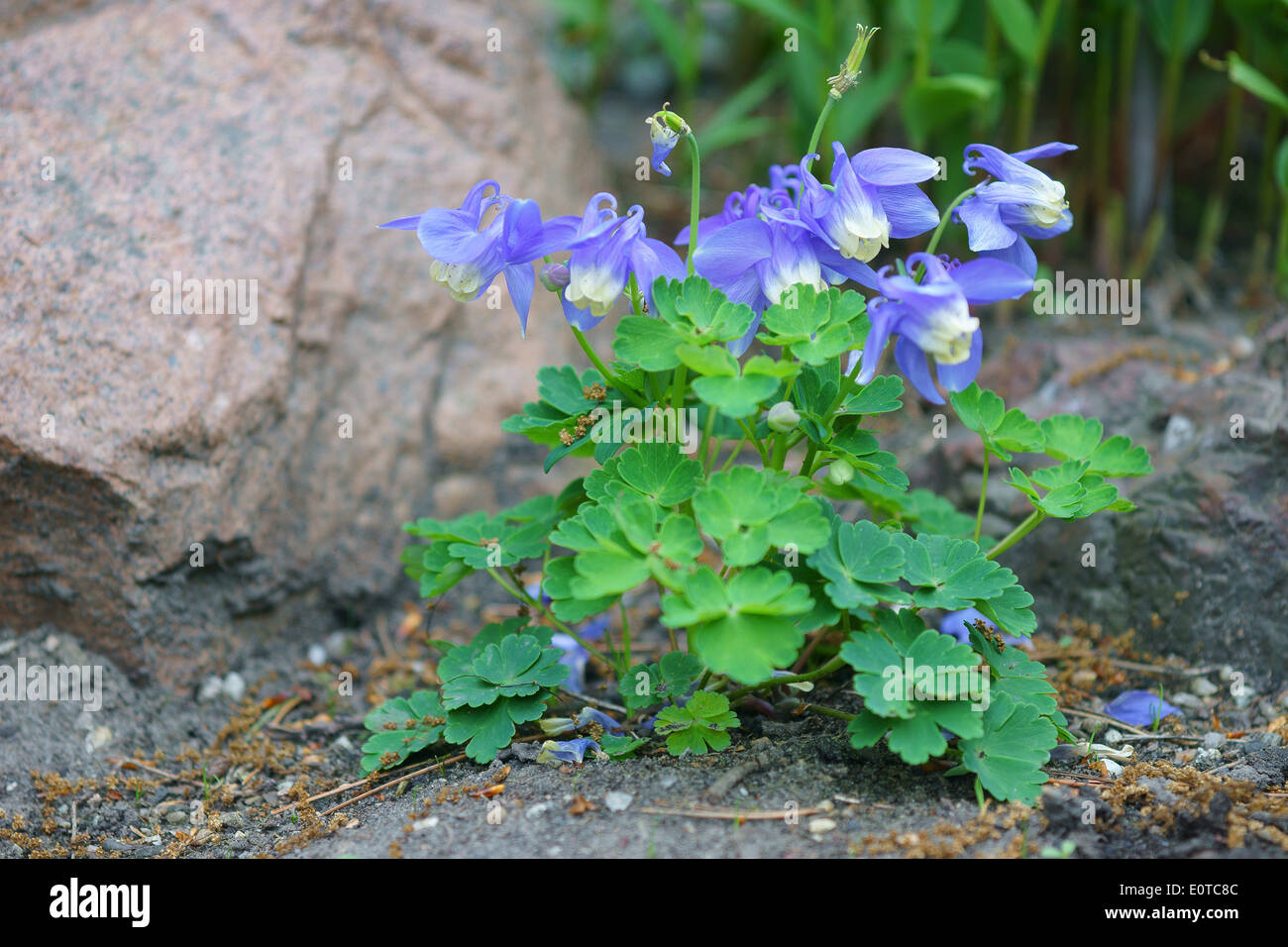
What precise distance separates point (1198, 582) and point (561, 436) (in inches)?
58.8

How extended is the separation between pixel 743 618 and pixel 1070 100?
286cm

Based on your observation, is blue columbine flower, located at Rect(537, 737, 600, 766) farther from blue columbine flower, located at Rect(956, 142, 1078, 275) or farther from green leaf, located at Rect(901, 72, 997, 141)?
green leaf, located at Rect(901, 72, 997, 141)

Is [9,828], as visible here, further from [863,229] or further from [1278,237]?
[1278,237]

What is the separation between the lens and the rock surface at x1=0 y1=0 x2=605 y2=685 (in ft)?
7.53

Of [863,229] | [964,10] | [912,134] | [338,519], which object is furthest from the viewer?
[964,10]

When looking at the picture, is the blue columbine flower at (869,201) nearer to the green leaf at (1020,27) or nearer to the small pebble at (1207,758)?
the small pebble at (1207,758)

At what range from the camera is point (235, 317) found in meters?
2.49

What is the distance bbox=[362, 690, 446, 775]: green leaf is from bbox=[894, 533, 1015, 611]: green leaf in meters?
0.94

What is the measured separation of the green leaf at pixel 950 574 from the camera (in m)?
1.68

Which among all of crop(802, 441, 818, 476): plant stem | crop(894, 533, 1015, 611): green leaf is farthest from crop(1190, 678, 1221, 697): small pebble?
crop(802, 441, 818, 476): plant stem

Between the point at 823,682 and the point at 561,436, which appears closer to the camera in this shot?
the point at 561,436

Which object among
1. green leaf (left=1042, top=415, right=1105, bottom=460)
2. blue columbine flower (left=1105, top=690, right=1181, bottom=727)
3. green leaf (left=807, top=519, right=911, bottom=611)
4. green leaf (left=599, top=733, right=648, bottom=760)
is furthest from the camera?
blue columbine flower (left=1105, top=690, right=1181, bottom=727)
